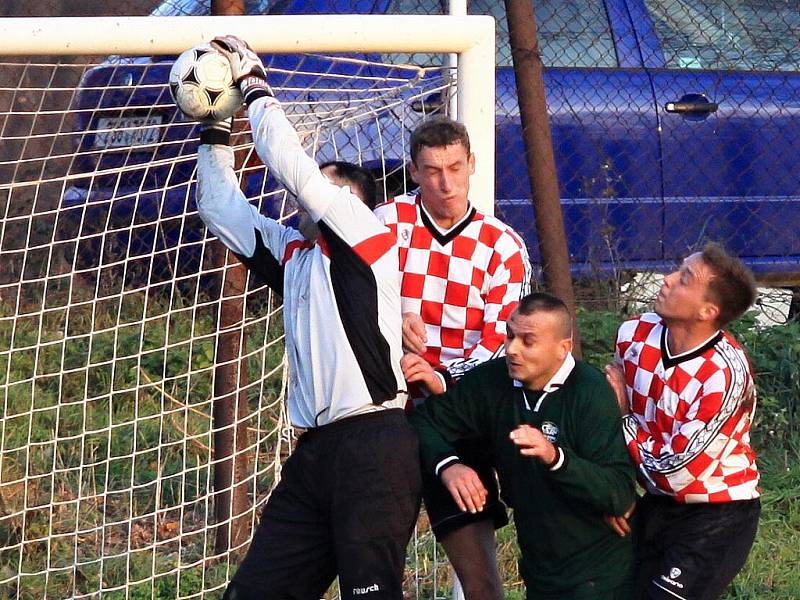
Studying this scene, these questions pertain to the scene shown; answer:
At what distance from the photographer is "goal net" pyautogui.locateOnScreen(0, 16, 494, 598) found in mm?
4785

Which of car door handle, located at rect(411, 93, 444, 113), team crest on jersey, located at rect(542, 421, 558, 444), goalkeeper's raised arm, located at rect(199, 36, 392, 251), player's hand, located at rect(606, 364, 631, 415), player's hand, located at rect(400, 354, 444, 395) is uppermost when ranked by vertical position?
car door handle, located at rect(411, 93, 444, 113)

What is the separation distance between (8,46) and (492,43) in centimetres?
A: 159

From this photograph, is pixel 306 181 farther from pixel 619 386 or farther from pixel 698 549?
pixel 698 549

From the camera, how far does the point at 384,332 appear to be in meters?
3.70

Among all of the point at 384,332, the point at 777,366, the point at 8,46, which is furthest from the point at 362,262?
the point at 777,366

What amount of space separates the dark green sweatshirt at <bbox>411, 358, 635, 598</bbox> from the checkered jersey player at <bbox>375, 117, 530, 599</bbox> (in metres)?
0.09

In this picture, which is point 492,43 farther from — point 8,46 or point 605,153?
point 605,153

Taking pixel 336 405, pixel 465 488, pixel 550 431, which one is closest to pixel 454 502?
Answer: pixel 465 488

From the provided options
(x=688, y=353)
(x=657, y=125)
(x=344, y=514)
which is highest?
(x=657, y=125)

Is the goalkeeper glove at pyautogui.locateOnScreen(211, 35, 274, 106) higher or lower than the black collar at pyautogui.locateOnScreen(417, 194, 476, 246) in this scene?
higher

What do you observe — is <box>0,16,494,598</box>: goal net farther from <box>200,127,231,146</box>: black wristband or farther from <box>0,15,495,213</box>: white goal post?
<box>200,127,231,146</box>: black wristband

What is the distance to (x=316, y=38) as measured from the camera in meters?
4.32

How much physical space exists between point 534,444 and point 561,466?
0.38 feet

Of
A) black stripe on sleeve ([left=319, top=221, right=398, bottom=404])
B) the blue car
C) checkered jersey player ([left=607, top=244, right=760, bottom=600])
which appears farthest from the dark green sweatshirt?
the blue car
